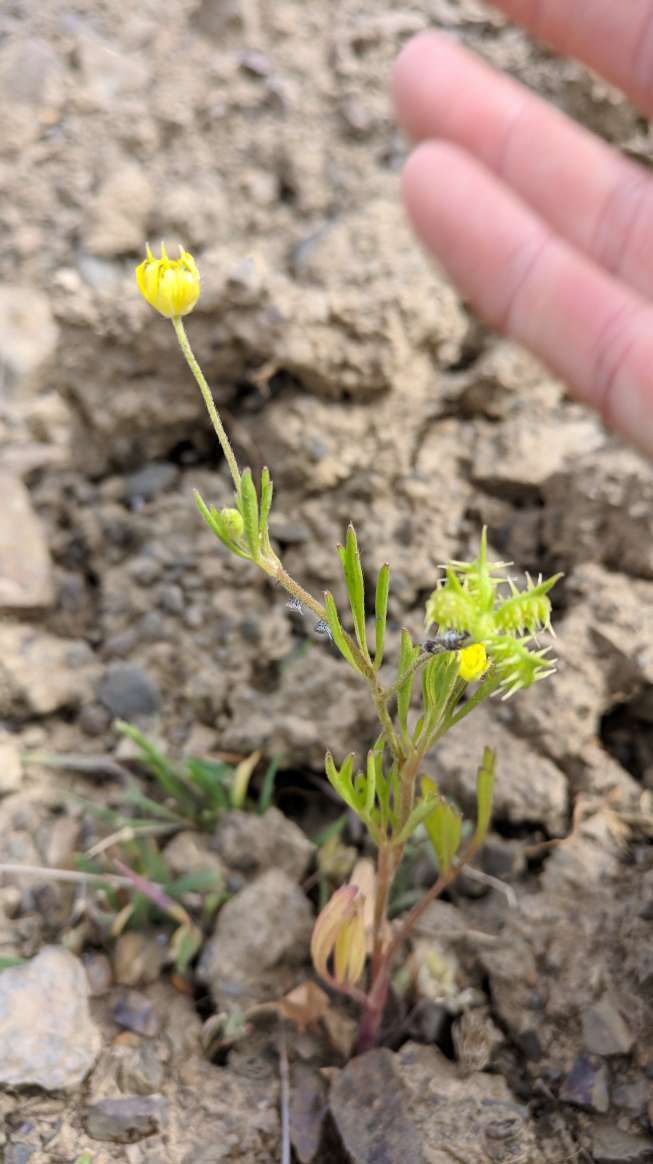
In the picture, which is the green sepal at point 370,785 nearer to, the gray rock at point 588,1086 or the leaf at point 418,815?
the leaf at point 418,815

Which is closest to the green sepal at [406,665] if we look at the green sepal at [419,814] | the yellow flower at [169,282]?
the green sepal at [419,814]

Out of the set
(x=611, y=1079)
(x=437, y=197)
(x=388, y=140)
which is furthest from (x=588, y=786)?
(x=388, y=140)

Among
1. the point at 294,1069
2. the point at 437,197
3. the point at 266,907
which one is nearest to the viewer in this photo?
the point at 294,1069

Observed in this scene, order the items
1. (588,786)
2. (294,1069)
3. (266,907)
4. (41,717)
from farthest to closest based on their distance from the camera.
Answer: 1. (41,717)
2. (588,786)
3. (266,907)
4. (294,1069)

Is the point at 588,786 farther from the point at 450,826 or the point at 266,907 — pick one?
the point at 266,907

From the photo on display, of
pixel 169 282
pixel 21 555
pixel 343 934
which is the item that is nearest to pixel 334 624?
pixel 169 282

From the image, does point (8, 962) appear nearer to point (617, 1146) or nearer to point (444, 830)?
point (444, 830)

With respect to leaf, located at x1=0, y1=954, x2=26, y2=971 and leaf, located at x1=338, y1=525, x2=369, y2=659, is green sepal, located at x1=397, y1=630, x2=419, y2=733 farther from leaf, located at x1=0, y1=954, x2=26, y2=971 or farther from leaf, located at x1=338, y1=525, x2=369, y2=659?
leaf, located at x1=0, y1=954, x2=26, y2=971
